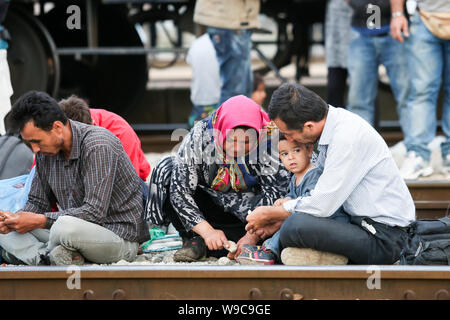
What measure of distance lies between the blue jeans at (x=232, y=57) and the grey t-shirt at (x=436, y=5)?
1.44 m

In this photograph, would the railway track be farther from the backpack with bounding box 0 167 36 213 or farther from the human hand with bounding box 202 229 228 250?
the backpack with bounding box 0 167 36 213

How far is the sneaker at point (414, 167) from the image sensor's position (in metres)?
5.07

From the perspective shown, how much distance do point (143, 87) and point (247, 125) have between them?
479cm

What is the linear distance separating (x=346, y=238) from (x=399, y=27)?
2.27 metres

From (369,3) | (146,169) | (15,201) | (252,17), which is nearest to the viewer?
(15,201)

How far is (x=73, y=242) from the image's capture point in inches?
140

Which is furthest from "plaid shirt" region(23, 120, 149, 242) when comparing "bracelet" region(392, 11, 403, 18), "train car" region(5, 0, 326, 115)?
"train car" region(5, 0, 326, 115)

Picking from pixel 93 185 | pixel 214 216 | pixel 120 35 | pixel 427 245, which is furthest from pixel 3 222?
pixel 120 35

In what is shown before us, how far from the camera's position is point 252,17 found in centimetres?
581

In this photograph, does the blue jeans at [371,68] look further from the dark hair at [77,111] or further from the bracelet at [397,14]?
the dark hair at [77,111]

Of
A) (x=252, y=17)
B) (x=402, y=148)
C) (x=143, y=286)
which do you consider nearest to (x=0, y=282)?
(x=143, y=286)

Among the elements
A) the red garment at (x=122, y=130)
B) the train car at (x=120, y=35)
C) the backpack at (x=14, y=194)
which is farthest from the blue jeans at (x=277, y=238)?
the train car at (x=120, y=35)

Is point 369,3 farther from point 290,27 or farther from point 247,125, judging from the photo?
point 290,27

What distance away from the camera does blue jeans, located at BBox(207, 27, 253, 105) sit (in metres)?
5.70
